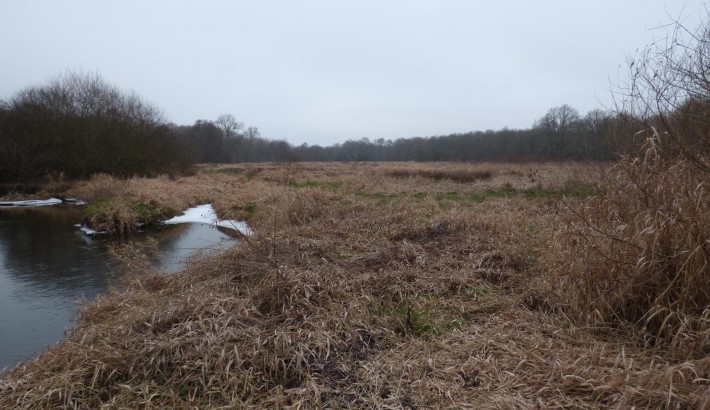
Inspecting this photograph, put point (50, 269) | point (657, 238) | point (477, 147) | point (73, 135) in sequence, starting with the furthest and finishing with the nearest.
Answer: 1. point (477, 147)
2. point (73, 135)
3. point (50, 269)
4. point (657, 238)

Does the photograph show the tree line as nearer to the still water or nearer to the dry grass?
the dry grass

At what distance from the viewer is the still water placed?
18.6 ft

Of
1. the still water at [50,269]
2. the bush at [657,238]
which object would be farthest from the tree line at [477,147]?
the still water at [50,269]

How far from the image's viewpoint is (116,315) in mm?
5270

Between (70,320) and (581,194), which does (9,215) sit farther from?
(581,194)

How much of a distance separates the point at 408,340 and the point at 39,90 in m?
29.7

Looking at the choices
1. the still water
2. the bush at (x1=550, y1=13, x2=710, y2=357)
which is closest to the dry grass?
the bush at (x1=550, y1=13, x2=710, y2=357)

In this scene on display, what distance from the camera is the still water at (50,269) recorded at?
567 cm

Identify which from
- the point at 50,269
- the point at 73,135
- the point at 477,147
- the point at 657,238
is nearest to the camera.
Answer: the point at 657,238

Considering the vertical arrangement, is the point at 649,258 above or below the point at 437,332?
above

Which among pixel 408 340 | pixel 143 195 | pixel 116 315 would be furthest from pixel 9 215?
pixel 408 340

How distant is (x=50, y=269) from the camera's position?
8742 mm

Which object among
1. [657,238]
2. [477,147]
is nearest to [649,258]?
[657,238]

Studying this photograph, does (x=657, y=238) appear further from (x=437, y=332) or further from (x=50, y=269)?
(x=50, y=269)
